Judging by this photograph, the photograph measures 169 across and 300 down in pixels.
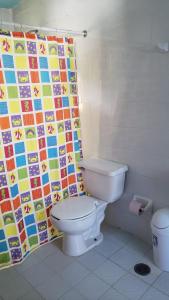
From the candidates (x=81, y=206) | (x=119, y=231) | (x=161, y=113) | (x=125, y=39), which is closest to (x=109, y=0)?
(x=125, y=39)

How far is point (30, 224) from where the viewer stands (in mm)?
2143

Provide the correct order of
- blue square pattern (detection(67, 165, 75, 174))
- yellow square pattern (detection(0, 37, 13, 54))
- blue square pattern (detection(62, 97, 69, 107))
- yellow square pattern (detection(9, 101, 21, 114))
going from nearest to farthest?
yellow square pattern (detection(0, 37, 13, 54)) → yellow square pattern (detection(9, 101, 21, 114)) → blue square pattern (detection(62, 97, 69, 107)) → blue square pattern (detection(67, 165, 75, 174))

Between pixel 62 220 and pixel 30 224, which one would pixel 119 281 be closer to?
pixel 62 220

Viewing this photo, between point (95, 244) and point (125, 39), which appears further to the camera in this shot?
point (95, 244)

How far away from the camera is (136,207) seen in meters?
2.13

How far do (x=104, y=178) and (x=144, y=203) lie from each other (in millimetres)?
404

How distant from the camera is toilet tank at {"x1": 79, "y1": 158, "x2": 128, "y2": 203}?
2.16 m

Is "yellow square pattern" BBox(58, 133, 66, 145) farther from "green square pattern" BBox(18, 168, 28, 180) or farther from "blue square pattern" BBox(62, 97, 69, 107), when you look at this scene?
"green square pattern" BBox(18, 168, 28, 180)

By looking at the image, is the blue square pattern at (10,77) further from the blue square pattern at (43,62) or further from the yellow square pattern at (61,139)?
the yellow square pattern at (61,139)

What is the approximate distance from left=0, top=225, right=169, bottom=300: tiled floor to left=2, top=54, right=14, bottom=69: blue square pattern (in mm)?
1542

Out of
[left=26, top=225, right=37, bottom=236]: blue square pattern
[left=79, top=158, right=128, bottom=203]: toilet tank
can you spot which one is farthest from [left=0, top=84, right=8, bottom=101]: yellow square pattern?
[left=26, top=225, right=37, bottom=236]: blue square pattern

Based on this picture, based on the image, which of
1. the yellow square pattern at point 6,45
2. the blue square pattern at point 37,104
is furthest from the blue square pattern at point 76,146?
the yellow square pattern at point 6,45

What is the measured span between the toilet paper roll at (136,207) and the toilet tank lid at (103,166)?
0.95 ft

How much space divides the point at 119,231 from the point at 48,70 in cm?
162
